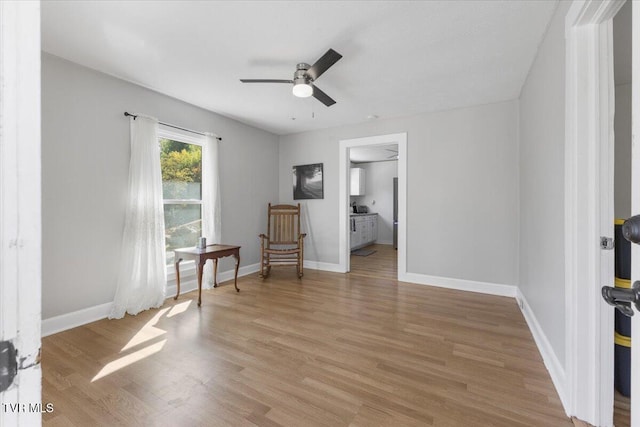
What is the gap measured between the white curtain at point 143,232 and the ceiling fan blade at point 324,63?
6.17 ft

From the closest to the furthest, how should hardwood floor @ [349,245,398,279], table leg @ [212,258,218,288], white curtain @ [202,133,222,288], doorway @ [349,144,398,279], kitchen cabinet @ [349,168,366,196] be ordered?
table leg @ [212,258,218,288], white curtain @ [202,133,222,288], hardwood floor @ [349,245,398,279], doorway @ [349,144,398,279], kitchen cabinet @ [349,168,366,196]

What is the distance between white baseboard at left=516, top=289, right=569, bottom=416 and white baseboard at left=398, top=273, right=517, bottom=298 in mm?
712

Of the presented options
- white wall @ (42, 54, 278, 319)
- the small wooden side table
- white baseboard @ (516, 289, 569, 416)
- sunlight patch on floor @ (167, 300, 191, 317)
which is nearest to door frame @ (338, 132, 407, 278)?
white baseboard @ (516, 289, 569, 416)

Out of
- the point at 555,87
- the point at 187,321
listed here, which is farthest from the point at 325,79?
the point at 187,321

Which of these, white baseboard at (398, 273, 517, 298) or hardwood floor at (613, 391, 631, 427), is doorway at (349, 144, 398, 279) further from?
hardwood floor at (613, 391, 631, 427)

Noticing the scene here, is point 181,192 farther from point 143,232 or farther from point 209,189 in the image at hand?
point 143,232

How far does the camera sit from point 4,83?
1.27 ft

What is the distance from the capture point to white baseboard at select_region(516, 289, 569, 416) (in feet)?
5.02

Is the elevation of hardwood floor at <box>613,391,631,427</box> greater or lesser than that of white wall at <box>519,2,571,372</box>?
lesser

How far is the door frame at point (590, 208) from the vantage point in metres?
1.31

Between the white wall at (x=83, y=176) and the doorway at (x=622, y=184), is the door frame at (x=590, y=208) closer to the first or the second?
the doorway at (x=622, y=184)

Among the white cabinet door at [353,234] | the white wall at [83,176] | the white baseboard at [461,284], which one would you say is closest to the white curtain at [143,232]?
the white wall at [83,176]

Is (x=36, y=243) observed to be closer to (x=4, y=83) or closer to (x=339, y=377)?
(x=4, y=83)

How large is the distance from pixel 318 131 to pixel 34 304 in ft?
14.7
